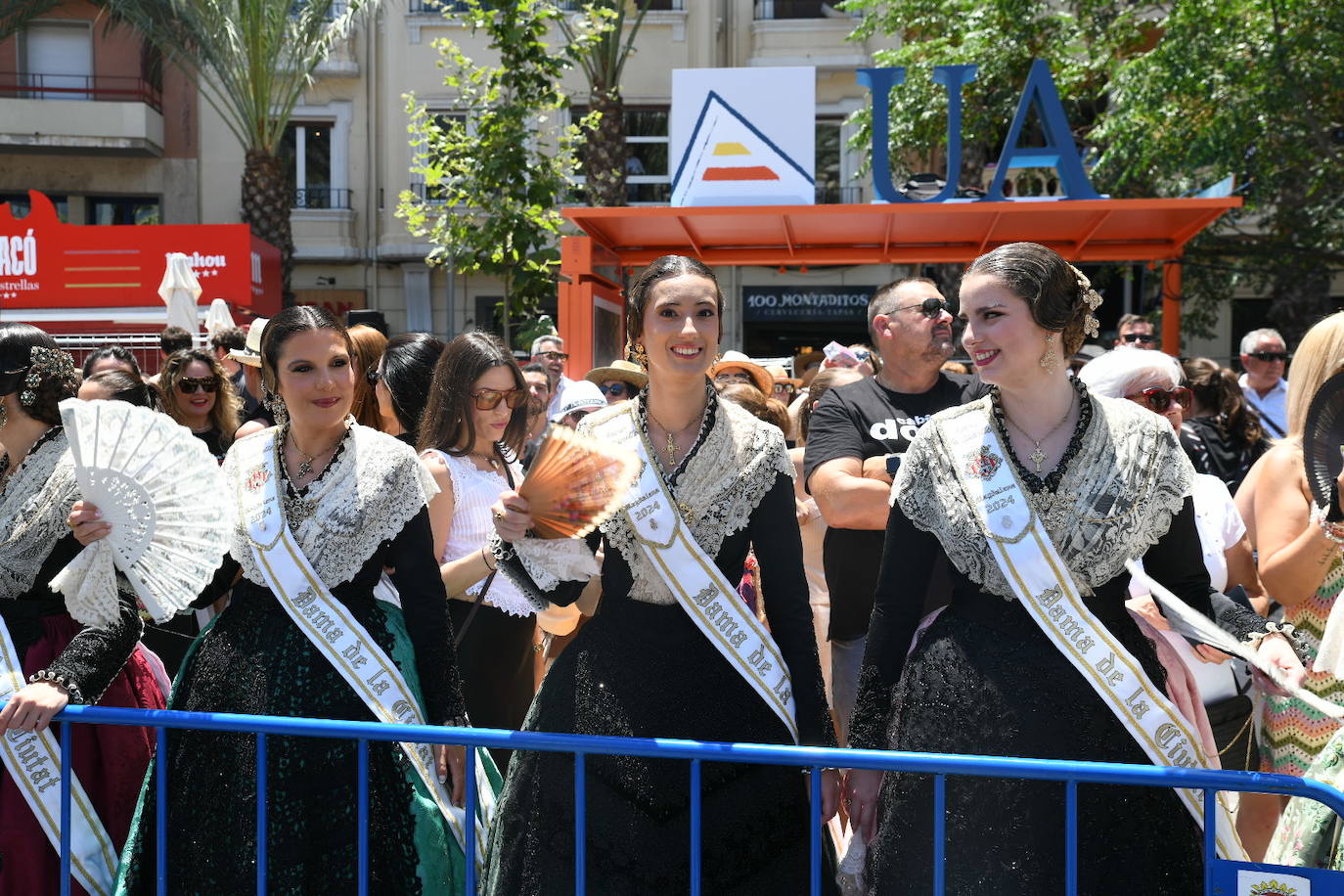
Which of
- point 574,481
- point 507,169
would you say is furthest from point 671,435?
point 507,169

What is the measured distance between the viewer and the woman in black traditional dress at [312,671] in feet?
8.30

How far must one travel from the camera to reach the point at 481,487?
358 centimetres

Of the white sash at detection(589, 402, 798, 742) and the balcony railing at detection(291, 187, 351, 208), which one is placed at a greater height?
the balcony railing at detection(291, 187, 351, 208)

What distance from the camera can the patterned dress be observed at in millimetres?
2691

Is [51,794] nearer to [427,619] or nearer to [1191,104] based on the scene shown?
[427,619]

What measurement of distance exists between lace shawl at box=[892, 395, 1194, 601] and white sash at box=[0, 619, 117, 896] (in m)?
1.84

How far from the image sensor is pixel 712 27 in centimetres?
1925

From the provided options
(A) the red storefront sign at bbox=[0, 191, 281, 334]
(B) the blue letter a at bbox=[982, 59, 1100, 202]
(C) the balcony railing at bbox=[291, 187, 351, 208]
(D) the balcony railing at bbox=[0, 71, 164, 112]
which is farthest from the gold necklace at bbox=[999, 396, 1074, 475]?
(D) the balcony railing at bbox=[0, 71, 164, 112]

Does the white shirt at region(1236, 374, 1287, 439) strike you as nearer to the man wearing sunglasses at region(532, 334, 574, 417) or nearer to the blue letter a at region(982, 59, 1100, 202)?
the blue letter a at region(982, 59, 1100, 202)

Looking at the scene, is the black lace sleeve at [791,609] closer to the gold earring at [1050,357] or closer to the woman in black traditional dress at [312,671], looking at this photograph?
the gold earring at [1050,357]

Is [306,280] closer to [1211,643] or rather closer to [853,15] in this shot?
[853,15]

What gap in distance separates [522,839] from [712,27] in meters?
18.3

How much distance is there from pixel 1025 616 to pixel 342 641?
4.42 ft

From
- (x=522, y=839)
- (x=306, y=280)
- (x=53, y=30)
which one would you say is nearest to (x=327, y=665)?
(x=522, y=839)
